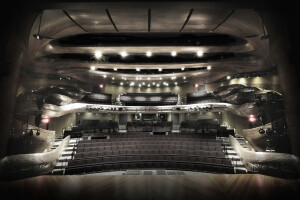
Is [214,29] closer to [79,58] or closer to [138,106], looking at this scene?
[79,58]

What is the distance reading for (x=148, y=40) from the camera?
402 centimetres

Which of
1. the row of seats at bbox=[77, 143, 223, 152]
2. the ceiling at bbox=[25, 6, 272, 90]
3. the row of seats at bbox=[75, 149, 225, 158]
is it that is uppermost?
the ceiling at bbox=[25, 6, 272, 90]

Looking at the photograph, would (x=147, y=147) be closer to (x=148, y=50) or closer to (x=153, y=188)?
(x=148, y=50)

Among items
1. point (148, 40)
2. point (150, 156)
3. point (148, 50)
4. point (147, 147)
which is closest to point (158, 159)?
point (150, 156)

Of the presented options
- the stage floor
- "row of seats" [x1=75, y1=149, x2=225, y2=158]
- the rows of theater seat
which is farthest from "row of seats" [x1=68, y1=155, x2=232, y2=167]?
the stage floor

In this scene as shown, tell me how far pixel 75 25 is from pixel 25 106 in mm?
1819

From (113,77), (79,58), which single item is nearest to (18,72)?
Result: (79,58)

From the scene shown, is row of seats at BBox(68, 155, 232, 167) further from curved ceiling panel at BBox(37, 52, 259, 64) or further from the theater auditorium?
curved ceiling panel at BBox(37, 52, 259, 64)

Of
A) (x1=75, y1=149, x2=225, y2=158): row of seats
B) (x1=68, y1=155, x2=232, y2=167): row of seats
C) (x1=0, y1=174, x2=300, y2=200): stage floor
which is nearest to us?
(x1=0, y1=174, x2=300, y2=200): stage floor

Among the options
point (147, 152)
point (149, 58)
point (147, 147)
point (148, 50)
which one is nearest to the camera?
point (148, 50)

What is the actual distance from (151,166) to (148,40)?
5.47 metres

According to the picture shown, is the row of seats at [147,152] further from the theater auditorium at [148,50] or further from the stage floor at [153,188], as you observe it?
the stage floor at [153,188]

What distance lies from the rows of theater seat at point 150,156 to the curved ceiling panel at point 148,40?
15.6 ft

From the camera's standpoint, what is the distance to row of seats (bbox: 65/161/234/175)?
16.8ft
